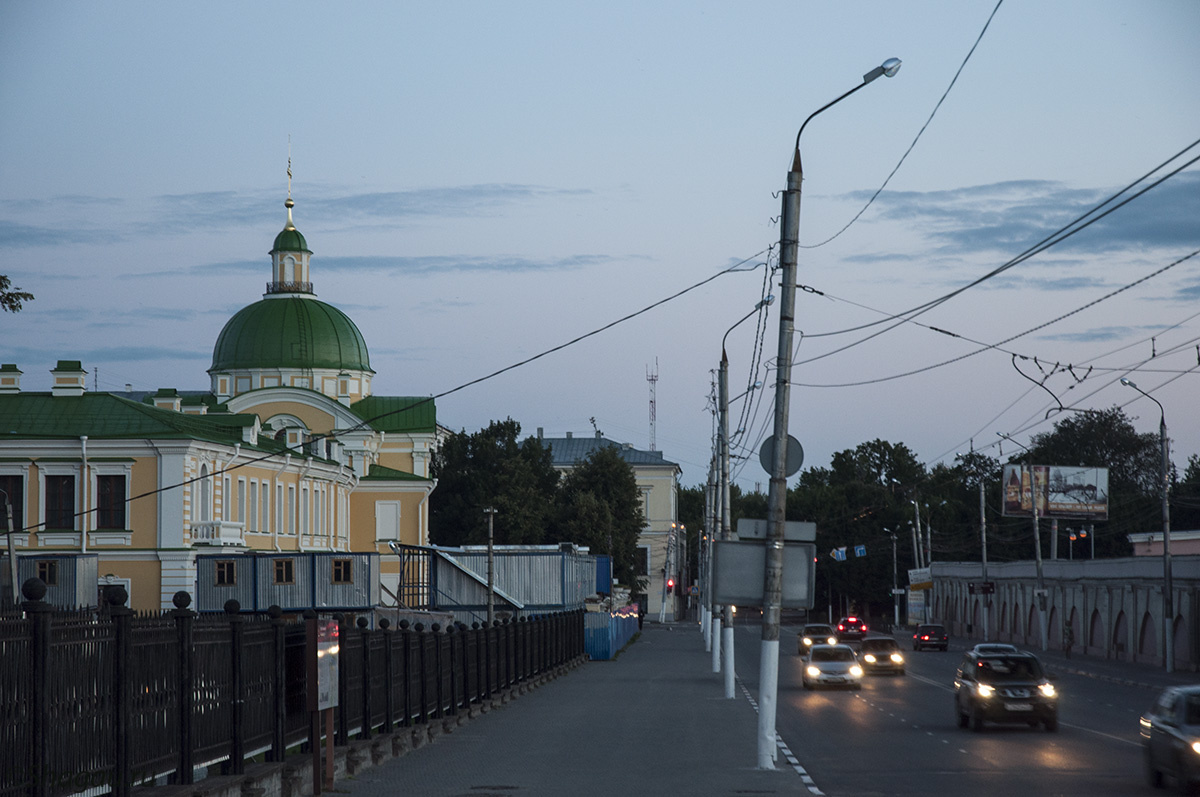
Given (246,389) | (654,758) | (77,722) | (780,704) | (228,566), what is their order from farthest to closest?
(246,389) → (228,566) → (780,704) → (654,758) → (77,722)

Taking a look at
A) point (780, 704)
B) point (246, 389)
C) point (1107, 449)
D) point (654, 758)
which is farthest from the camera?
point (1107, 449)

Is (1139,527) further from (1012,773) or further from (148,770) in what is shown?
(148,770)

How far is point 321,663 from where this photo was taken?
15633 mm

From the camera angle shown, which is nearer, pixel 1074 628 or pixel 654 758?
pixel 654 758

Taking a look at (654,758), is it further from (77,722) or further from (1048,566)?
(1048,566)

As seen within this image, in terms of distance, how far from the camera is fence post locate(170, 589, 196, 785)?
12.5 metres

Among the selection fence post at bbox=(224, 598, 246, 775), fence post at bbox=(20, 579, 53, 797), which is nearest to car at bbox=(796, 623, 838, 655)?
fence post at bbox=(224, 598, 246, 775)

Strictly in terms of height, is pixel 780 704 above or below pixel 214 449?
below

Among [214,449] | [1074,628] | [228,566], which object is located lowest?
[1074,628]

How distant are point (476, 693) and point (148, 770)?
18.1 metres

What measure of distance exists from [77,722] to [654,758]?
11.6m

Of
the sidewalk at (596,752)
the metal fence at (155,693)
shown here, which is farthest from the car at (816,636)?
the metal fence at (155,693)

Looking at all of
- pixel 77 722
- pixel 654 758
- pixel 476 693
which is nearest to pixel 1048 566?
pixel 476 693

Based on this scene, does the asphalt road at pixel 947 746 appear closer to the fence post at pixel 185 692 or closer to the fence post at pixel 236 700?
the fence post at pixel 236 700
